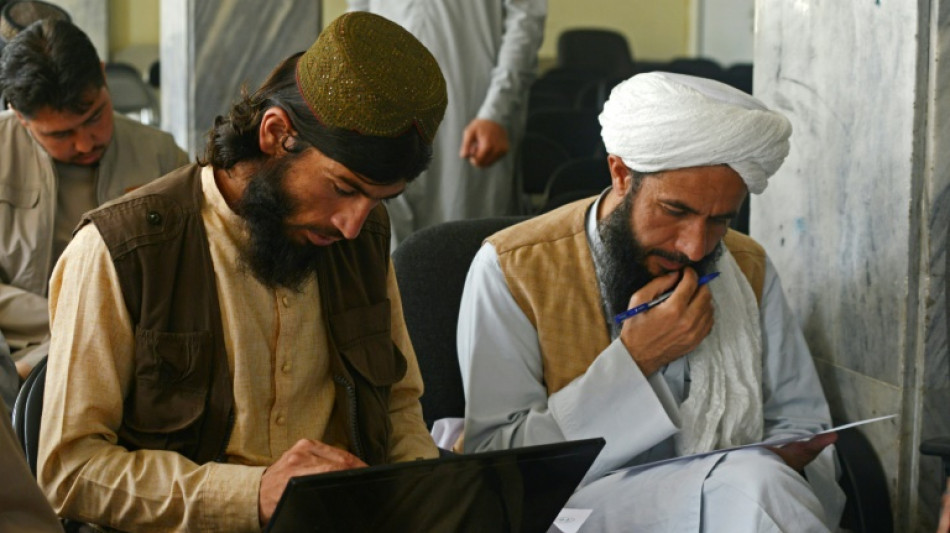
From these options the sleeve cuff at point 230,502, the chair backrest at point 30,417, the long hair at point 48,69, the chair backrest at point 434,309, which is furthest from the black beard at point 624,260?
the long hair at point 48,69

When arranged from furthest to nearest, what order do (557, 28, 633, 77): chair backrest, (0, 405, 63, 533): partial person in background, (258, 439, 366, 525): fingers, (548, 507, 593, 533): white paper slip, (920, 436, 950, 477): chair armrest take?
(557, 28, 633, 77): chair backrest < (920, 436, 950, 477): chair armrest < (548, 507, 593, 533): white paper slip < (258, 439, 366, 525): fingers < (0, 405, 63, 533): partial person in background

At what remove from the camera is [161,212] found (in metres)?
2.00

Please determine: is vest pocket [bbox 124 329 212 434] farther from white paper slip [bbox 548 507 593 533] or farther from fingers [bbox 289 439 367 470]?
white paper slip [bbox 548 507 593 533]

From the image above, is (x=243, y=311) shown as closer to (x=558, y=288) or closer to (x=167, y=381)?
(x=167, y=381)

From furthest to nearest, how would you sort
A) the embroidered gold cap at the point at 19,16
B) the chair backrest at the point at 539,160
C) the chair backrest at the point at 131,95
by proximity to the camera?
1. the chair backrest at the point at 131,95
2. the chair backrest at the point at 539,160
3. the embroidered gold cap at the point at 19,16

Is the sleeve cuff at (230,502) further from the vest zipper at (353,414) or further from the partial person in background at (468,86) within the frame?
the partial person in background at (468,86)

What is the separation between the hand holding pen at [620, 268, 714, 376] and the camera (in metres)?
2.51

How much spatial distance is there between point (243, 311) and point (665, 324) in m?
0.89

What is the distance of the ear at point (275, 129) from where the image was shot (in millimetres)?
2051

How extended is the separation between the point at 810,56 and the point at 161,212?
68.2 inches

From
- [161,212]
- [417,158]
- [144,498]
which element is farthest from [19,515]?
[417,158]

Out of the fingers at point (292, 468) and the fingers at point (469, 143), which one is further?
the fingers at point (469, 143)

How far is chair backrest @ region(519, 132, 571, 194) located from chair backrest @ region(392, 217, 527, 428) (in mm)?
3218

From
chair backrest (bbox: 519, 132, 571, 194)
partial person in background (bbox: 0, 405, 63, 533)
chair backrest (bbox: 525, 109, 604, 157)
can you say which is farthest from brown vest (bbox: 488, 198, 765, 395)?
chair backrest (bbox: 525, 109, 604, 157)
